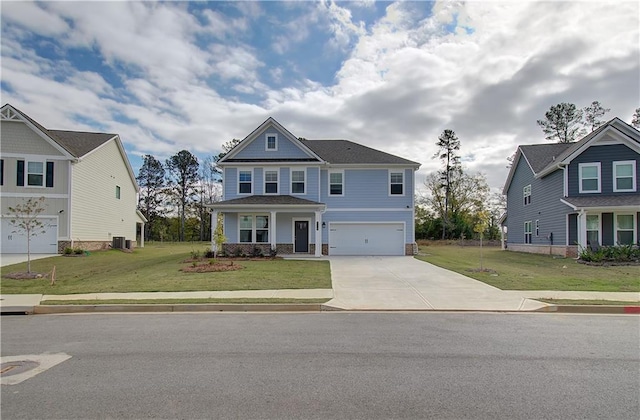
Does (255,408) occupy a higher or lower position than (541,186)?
lower

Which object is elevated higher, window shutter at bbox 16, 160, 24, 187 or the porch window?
window shutter at bbox 16, 160, 24, 187

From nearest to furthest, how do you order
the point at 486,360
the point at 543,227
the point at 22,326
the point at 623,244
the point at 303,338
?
the point at 486,360 < the point at 303,338 < the point at 22,326 < the point at 623,244 < the point at 543,227

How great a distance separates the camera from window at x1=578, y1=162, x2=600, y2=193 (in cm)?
2366

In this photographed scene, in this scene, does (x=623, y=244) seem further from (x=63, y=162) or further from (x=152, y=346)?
(x=63, y=162)

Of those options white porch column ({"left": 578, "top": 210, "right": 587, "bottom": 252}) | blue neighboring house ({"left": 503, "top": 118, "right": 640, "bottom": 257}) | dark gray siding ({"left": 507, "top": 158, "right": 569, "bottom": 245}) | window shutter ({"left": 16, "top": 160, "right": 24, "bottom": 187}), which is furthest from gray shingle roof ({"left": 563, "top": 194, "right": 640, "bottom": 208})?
window shutter ({"left": 16, "top": 160, "right": 24, "bottom": 187})

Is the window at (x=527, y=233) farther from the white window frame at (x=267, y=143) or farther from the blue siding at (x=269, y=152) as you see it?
the white window frame at (x=267, y=143)

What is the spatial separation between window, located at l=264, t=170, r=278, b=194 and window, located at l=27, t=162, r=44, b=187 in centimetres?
1414

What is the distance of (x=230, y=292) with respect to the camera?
1130 centimetres

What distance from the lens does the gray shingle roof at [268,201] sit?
22.9 metres

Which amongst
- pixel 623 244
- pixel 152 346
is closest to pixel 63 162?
pixel 152 346

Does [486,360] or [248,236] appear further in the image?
[248,236]

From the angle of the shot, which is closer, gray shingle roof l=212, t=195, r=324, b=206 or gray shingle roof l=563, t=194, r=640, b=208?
gray shingle roof l=563, t=194, r=640, b=208

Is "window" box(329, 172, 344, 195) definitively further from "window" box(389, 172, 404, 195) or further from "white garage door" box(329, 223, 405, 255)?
"window" box(389, 172, 404, 195)

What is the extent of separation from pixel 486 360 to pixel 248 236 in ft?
66.4
